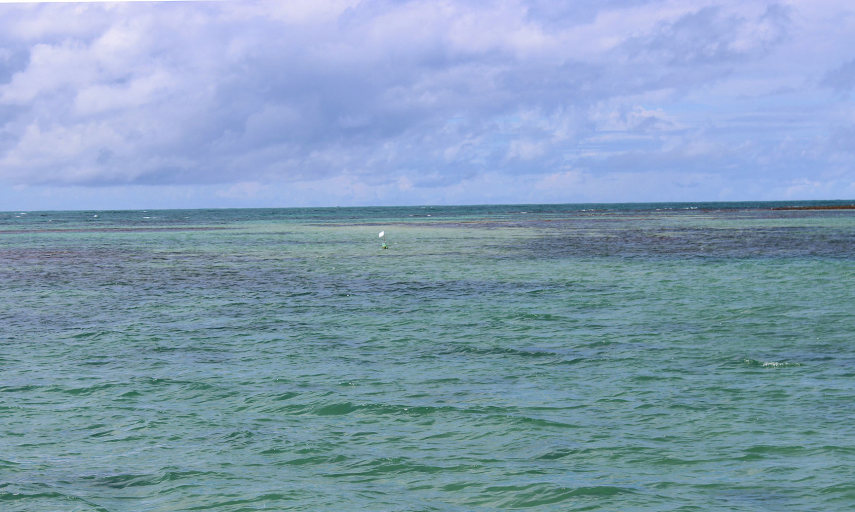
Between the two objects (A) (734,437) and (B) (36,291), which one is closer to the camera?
(A) (734,437)

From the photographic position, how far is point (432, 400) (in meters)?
15.4

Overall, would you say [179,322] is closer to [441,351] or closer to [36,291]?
[441,351]

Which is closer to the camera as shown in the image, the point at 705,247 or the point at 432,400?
the point at 432,400

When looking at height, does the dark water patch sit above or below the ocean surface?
above

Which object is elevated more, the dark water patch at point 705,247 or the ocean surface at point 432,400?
the dark water patch at point 705,247

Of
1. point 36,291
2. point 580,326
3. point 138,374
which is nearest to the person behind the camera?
point 138,374

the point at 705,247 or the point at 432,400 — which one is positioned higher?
the point at 705,247

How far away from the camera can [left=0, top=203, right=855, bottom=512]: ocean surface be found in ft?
36.1

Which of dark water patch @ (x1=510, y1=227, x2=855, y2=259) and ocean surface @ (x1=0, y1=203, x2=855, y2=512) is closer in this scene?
ocean surface @ (x1=0, y1=203, x2=855, y2=512)

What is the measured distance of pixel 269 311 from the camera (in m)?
28.1

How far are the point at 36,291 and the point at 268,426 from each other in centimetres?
2566

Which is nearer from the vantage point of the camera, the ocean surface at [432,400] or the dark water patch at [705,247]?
the ocean surface at [432,400]

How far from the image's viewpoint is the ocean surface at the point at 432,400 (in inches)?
433

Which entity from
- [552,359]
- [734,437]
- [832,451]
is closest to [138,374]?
[552,359]
